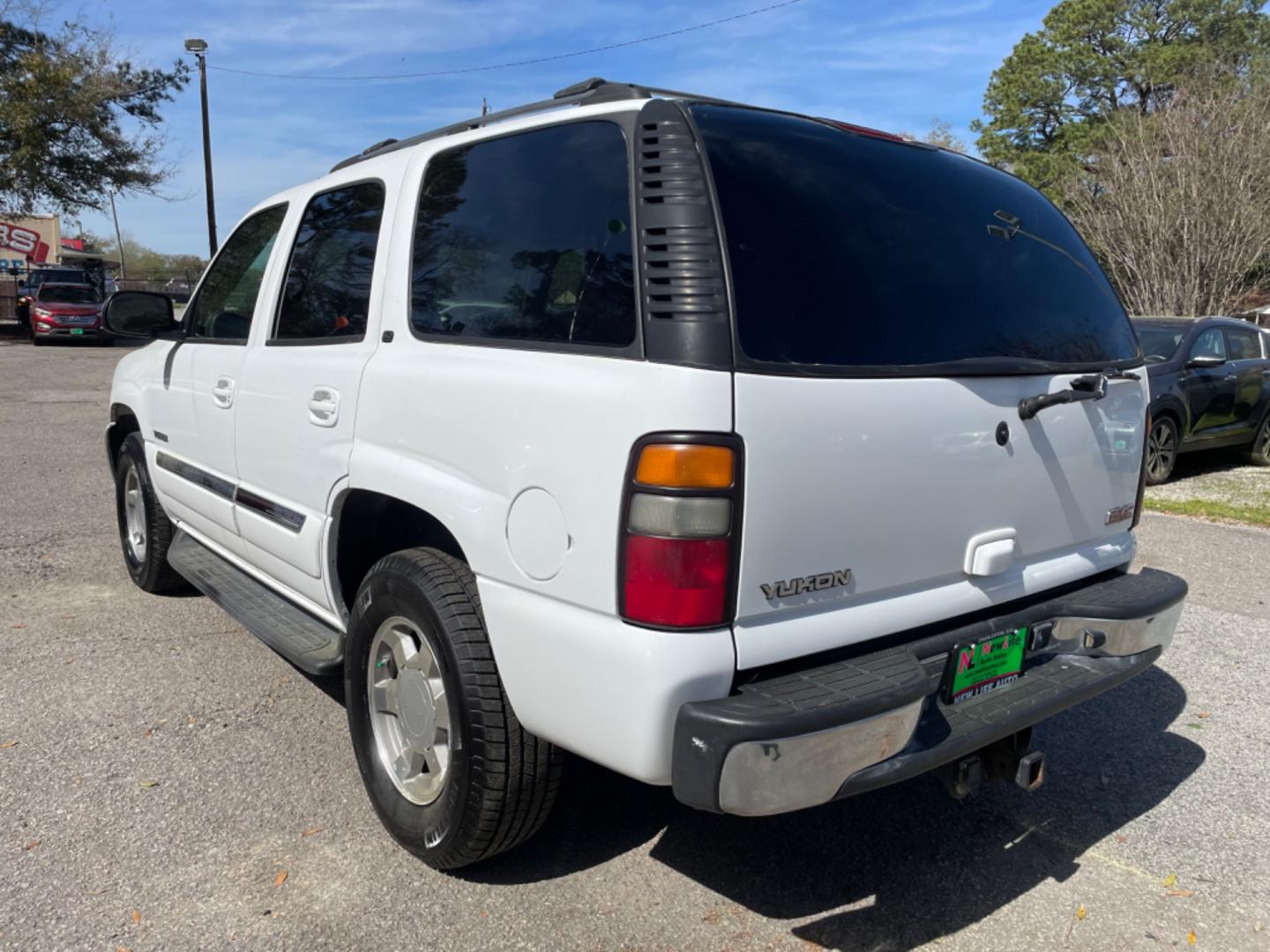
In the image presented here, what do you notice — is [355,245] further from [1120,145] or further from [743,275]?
[1120,145]

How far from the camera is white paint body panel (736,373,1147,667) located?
2186 mm

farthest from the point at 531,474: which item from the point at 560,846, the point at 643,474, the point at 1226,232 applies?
the point at 1226,232

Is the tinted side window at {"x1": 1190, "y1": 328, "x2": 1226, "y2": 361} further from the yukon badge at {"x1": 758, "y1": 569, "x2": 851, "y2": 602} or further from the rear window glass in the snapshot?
the yukon badge at {"x1": 758, "y1": 569, "x2": 851, "y2": 602}

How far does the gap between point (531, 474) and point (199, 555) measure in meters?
2.85

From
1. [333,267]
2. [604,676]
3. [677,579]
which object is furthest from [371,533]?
[677,579]

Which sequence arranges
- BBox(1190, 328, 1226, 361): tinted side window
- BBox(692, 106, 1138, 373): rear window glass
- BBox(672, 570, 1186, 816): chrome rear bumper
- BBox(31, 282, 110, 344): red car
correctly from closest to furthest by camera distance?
1. BBox(672, 570, 1186, 816): chrome rear bumper
2. BBox(692, 106, 1138, 373): rear window glass
3. BBox(1190, 328, 1226, 361): tinted side window
4. BBox(31, 282, 110, 344): red car

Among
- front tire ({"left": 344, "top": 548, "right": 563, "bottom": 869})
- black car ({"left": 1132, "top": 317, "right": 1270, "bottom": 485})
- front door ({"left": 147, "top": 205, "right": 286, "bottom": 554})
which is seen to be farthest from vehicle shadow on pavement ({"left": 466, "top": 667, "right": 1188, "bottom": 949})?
black car ({"left": 1132, "top": 317, "right": 1270, "bottom": 485})

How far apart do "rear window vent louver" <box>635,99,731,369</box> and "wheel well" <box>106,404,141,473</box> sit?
3.76m

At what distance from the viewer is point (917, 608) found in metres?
2.53

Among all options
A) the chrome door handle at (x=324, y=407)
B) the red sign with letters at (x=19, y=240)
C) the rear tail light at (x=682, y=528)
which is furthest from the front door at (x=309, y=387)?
the red sign with letters at (x=19, y=240)

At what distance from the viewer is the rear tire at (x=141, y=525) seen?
5.05 meters

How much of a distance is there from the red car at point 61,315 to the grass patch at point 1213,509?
23.9 meters

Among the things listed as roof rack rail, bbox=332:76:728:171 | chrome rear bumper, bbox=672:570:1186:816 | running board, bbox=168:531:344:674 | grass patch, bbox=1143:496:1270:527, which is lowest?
grass patch, bbox=1143:496:1270:527

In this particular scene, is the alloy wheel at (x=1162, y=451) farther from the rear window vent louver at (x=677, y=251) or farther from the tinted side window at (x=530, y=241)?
the rear window vent louver at (x=677, y=251)
